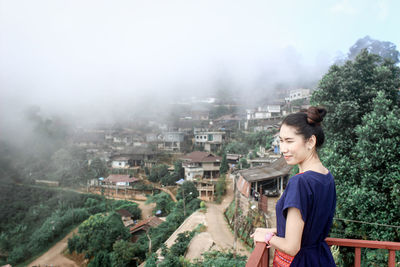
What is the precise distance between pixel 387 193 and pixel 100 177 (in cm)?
2356

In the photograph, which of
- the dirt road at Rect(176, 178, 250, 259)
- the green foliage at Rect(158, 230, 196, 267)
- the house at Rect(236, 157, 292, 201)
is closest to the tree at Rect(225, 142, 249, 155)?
the dirt road at Rect(176, 178, 250, 259)

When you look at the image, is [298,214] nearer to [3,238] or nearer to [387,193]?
[387,193]

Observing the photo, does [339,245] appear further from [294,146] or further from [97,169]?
[97,169]

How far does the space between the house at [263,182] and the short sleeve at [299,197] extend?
30.0 ft

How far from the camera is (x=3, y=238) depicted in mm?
15633

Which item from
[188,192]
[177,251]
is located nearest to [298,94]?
[188,192]

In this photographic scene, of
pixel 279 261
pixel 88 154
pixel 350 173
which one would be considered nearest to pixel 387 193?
pixel 350 173

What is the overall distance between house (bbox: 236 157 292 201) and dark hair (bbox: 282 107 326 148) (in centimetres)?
901

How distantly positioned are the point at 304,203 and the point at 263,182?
10126 mm

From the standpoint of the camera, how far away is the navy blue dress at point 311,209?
872 millimetres

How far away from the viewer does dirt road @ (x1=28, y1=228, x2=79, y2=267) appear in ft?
43.2

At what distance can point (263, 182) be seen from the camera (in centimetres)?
1047

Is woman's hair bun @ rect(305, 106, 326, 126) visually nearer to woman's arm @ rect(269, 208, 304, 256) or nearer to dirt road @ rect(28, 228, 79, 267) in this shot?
woman's arm @ rect(269, 208, 304, 256)

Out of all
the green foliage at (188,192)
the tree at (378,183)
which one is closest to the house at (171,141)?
the green foliage at (188,192)
